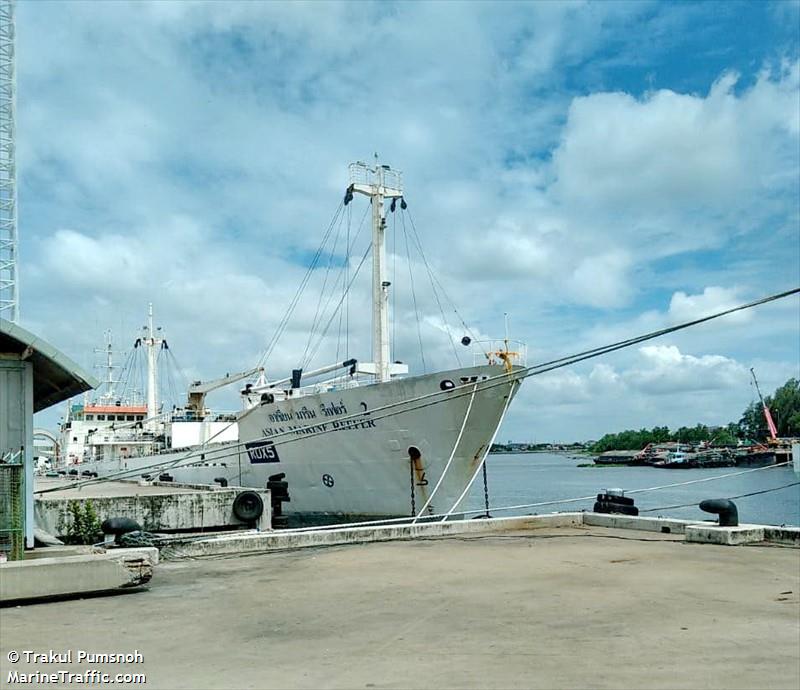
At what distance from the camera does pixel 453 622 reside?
6.54m

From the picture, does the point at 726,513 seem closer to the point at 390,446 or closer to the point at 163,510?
the point at 163,510

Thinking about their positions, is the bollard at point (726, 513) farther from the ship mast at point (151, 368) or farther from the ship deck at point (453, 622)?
the ship mast at point (151, 368)

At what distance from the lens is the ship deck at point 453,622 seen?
5.08 m

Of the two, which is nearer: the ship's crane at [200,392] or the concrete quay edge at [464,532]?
the concrete quay edge at [464,532]

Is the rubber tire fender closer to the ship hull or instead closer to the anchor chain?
the ship hull

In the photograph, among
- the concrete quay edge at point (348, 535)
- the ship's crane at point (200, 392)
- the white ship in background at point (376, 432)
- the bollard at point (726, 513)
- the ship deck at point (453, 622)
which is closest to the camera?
the ship deck at point (453, 622)

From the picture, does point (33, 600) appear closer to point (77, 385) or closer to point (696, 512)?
point (77, 385)

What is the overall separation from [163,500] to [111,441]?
89.3ft

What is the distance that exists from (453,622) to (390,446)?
17.2m

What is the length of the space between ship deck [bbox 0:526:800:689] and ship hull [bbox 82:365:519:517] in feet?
38.7

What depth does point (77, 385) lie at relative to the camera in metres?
11.1

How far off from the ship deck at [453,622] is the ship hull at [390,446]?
11.8 m

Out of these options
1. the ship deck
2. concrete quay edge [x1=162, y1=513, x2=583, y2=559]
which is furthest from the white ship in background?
the ship deck

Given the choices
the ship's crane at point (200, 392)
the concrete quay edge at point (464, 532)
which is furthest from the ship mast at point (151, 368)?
the concrete quay edge at point (464, 532)
